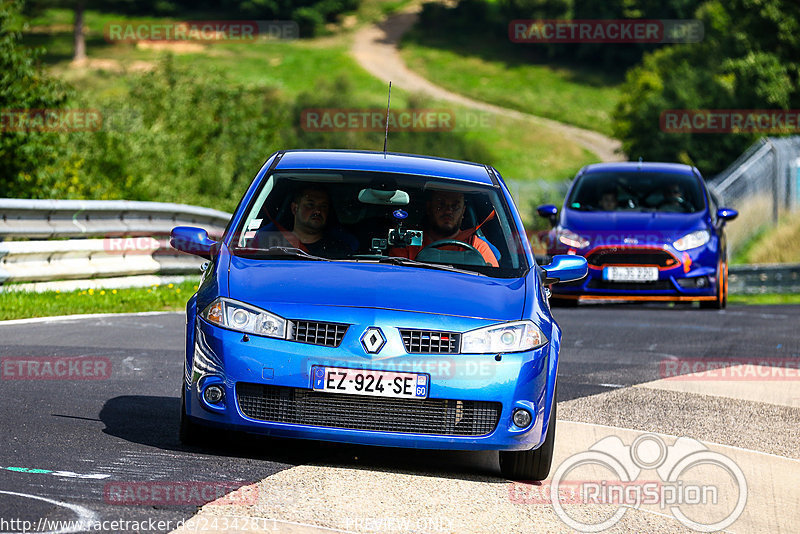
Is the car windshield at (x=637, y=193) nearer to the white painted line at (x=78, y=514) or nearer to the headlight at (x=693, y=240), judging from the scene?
the headlight at (x=693, y=240)

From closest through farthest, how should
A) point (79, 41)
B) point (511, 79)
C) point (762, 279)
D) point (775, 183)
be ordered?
point (762, 279) → point (775, 183) → point (79, 41) → point (511, 79)

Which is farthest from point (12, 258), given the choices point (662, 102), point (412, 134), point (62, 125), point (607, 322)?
point (412, 134)

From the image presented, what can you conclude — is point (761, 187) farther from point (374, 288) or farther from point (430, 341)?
point (430, 341)

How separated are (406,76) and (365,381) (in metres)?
110

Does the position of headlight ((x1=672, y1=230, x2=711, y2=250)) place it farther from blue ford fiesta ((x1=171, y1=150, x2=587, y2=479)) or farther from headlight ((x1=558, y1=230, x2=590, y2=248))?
blue ford fiesta ((x1=171, y1=150, x2=587, y2=479))

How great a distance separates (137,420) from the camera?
7.32 metres

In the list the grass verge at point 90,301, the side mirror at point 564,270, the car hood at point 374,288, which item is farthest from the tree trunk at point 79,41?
the car hood at point 374,288

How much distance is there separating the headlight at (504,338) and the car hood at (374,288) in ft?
0.18

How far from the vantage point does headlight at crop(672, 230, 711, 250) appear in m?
15.5

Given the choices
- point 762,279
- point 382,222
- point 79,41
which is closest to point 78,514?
point 382,222

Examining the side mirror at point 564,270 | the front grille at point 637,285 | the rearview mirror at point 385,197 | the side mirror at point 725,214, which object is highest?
the rearview mirror at point 385,197

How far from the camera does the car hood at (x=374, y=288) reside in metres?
6.23

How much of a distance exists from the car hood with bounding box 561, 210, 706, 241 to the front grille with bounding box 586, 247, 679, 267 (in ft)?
0.64

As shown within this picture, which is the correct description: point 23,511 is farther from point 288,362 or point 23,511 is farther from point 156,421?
point 156,421
